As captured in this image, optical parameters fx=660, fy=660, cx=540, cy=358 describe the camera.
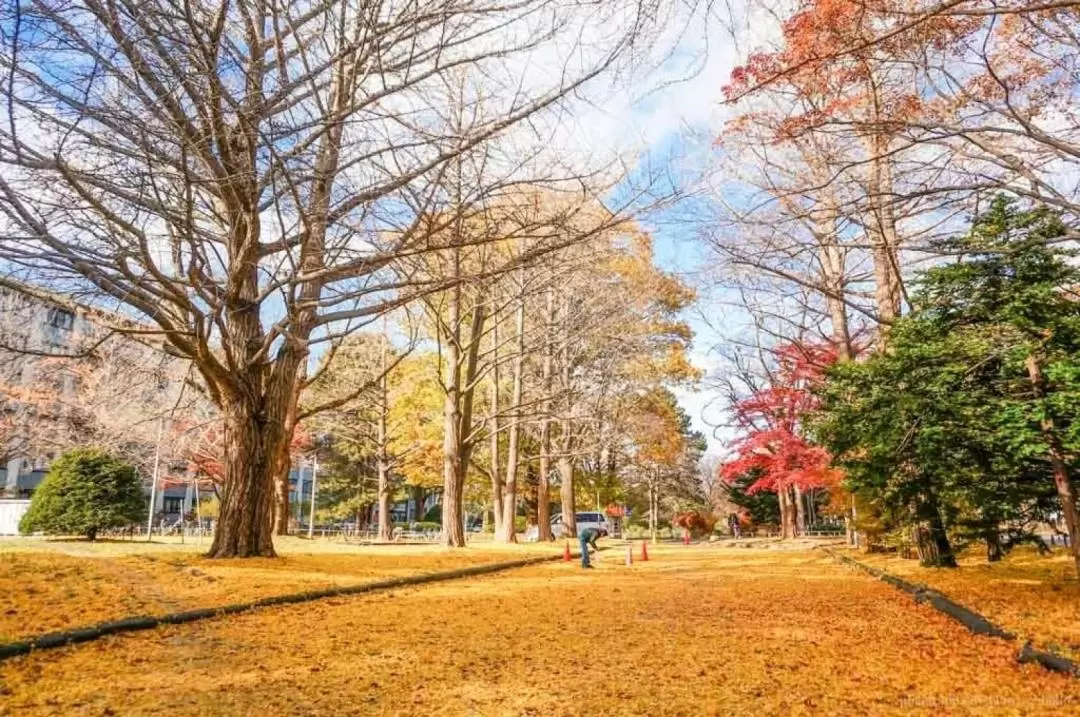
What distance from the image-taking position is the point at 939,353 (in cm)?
657

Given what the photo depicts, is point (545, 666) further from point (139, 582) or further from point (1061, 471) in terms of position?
point (1061, 471)

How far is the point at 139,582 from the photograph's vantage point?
632cm

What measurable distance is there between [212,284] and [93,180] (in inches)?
77.3

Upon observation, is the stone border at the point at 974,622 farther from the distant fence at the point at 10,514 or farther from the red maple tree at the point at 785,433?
the distant fence at the point at 10,514

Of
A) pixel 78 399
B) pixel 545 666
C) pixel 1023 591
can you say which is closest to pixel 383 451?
pixel 78 399

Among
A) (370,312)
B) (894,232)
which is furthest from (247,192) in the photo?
(894,232)

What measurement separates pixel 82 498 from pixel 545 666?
1525 cm

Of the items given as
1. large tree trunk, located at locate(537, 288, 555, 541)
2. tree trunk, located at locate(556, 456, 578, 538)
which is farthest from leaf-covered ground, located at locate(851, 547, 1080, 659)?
tree trunk, located at locate(556, 456, 578, 538)

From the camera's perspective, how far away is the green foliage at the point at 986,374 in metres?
5.82

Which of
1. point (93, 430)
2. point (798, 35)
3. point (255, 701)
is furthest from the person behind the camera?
point (93, 430)

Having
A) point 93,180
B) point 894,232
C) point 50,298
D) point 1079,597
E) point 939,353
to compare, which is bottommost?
point 1079,597

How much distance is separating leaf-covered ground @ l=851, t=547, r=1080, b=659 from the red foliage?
5.30 metres

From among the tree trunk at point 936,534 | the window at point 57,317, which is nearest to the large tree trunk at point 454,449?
the window at point 57,317

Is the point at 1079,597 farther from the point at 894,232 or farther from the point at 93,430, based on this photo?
the point at 93,430
